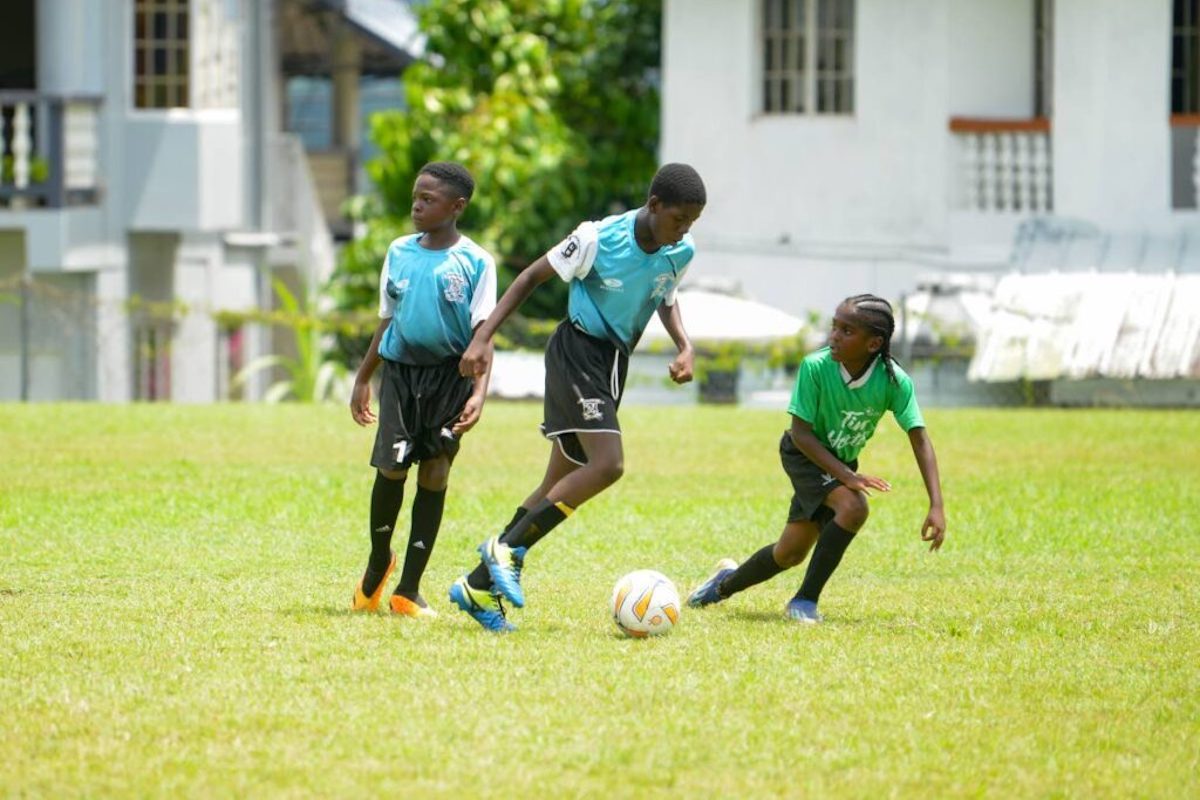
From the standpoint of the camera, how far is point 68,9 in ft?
80.6

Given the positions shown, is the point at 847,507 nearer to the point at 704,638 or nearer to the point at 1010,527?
the point at 704,638

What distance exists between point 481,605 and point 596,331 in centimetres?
115

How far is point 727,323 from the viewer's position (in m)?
22.4

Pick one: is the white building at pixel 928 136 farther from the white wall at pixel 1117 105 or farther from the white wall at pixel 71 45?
the white wall at pixel 71 45

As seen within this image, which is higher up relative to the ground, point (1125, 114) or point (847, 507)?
point (1125, 114)

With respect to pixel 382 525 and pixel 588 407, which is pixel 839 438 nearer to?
pixel 588 407

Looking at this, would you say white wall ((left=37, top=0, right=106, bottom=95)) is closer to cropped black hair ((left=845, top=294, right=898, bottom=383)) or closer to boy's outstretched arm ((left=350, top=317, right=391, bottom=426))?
boy's outstretched arm ((left=350, top=317, right=391, bottom=426))

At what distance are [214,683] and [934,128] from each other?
62.9 feet

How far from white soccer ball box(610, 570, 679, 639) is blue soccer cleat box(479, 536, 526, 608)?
0.36 m

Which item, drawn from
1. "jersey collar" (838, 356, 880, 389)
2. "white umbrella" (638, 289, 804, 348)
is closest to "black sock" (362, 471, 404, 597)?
"jersey collar" (838, 356, 880, 389)

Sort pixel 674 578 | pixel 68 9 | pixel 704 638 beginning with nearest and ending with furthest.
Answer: pixel 704 638, pixel 674 578, pixel 68 9

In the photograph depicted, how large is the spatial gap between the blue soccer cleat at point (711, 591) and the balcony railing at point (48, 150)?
15.9 metres

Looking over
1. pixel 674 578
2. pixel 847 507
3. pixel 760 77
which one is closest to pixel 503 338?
pixel 760 77

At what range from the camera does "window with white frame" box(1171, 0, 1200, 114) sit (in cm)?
2534
